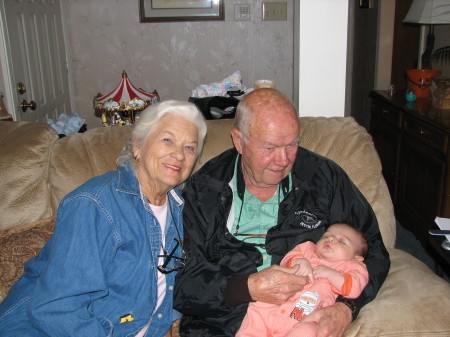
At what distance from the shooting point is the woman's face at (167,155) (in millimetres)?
1379

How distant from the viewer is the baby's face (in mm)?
1438

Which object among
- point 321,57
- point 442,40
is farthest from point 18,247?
point 442,40

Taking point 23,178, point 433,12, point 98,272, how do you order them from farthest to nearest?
point 433,12 < point 23,178 < point 98,272

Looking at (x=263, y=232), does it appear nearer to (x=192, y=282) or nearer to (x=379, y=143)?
(x=192, y=282)

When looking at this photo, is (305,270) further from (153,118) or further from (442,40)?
(442,40)

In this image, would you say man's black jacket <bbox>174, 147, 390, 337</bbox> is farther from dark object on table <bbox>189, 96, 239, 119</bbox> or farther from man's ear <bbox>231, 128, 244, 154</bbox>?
dark object on table <bbox>189, 96, 239, 119</bbox>

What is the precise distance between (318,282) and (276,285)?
0.49ft

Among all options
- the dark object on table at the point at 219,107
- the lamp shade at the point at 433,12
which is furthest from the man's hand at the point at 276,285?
the lamp shade at the point at 433,12

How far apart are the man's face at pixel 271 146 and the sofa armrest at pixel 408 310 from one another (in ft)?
1.62

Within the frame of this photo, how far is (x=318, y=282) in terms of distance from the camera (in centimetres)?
140

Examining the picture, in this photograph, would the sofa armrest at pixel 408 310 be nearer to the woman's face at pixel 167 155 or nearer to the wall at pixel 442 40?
the woman's face at pixel 167 155

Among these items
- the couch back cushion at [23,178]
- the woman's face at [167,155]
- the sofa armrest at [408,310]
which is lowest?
the sofa armrest at [408,310]

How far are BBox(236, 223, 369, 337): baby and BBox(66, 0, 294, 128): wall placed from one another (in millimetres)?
2364

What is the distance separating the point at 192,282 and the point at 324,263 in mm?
428
